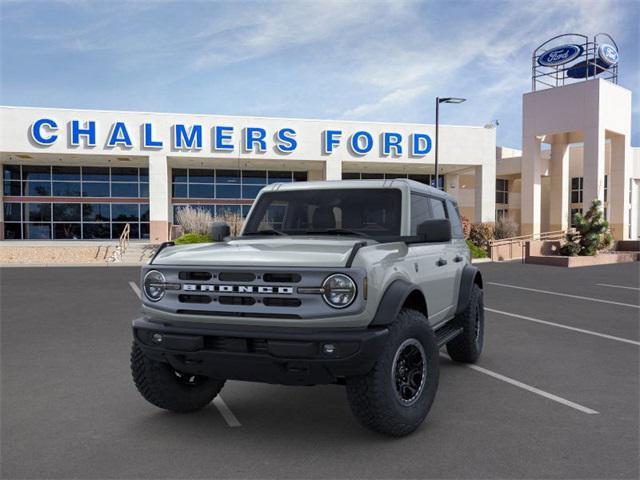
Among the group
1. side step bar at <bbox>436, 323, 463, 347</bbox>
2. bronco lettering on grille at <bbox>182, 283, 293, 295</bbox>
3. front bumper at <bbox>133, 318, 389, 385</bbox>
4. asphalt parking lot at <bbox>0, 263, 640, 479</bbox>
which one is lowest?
asphalt parking lot at <bbox>0, 263, 640, 479</bbox>

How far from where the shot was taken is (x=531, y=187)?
112 feet

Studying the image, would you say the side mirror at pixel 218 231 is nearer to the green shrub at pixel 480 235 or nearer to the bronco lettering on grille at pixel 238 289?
the bronco lettering on grille at pixel 238 289

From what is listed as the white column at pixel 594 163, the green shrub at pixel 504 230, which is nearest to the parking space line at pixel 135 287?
the green shrub at pixel 504 230

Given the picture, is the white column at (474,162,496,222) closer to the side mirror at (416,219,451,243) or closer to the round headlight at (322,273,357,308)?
the side mirror at (416,219,451,243)

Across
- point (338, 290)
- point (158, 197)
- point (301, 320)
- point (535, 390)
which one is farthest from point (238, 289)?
point (158, 197)

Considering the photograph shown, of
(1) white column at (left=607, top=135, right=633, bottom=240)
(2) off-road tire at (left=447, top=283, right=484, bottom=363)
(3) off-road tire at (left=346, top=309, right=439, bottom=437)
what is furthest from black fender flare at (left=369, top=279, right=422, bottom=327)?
(1) white column at (left=607, top=135, right=633, bottom=240)

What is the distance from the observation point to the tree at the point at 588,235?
939 inches

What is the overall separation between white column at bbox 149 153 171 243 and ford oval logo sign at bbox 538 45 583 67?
949 inches

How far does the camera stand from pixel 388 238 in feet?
15.6

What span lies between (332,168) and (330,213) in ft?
94.3

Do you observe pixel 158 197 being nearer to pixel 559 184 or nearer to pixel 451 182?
pixel 451 182

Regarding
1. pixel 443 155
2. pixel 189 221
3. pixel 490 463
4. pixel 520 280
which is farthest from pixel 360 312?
pixel 443 155

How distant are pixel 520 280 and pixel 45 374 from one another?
13704 millimetres

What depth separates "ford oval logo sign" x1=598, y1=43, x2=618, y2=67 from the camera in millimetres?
A: 32969
